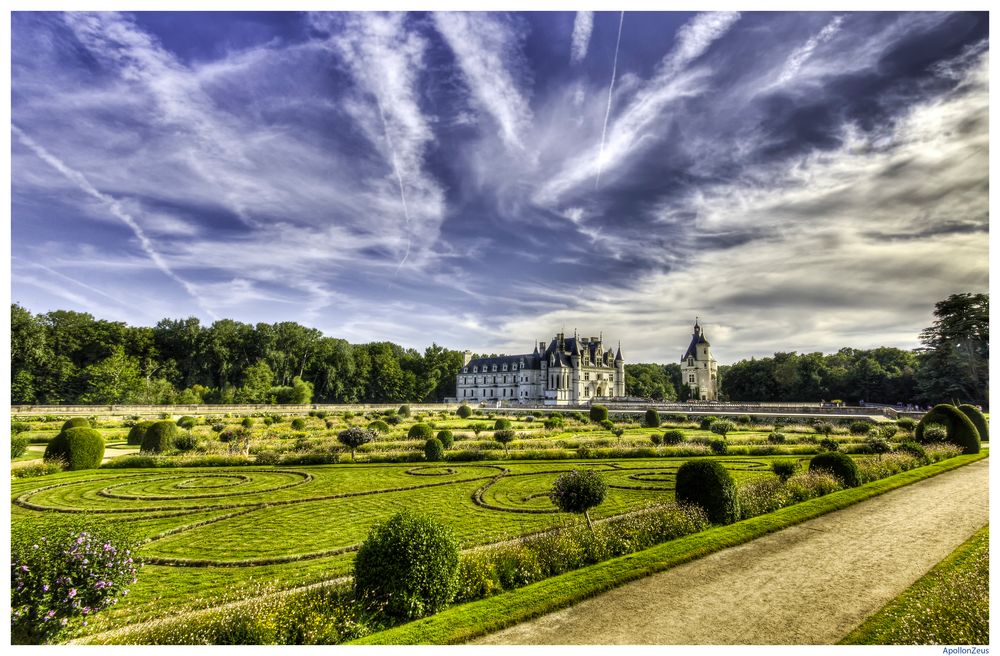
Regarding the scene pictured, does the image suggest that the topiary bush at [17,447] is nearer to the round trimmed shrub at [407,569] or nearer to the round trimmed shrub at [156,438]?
the round trimmed shrub at [156,438]

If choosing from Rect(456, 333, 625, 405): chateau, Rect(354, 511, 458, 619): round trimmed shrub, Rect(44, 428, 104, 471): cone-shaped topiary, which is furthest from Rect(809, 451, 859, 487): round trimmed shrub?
Rect(456, 333, 625, 405): chateau

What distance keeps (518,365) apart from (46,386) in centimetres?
6169

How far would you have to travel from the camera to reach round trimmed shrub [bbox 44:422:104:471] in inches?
732

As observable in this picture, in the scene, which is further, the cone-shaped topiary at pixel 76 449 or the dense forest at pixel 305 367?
the dense forest at pixel 305 367

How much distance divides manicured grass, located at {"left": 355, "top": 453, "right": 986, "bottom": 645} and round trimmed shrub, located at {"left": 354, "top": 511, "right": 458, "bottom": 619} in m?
0.31

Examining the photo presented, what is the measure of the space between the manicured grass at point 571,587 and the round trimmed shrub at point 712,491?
0.34m

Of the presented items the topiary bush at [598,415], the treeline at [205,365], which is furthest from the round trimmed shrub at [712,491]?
the treeline at [205,365]

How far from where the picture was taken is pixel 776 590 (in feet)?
24.8

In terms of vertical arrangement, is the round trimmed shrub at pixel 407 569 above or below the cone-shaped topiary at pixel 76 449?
above

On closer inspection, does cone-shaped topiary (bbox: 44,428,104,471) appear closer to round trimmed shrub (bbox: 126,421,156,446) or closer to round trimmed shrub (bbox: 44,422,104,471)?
round trimmed shrub (bbox: 44,422,104,471)

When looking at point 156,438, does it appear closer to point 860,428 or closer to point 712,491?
point 712,491

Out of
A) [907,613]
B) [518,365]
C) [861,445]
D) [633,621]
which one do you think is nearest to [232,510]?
[633,621]

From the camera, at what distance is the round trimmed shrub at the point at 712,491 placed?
36.3ft

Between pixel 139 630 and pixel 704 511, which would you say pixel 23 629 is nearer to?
pixel 139 630
